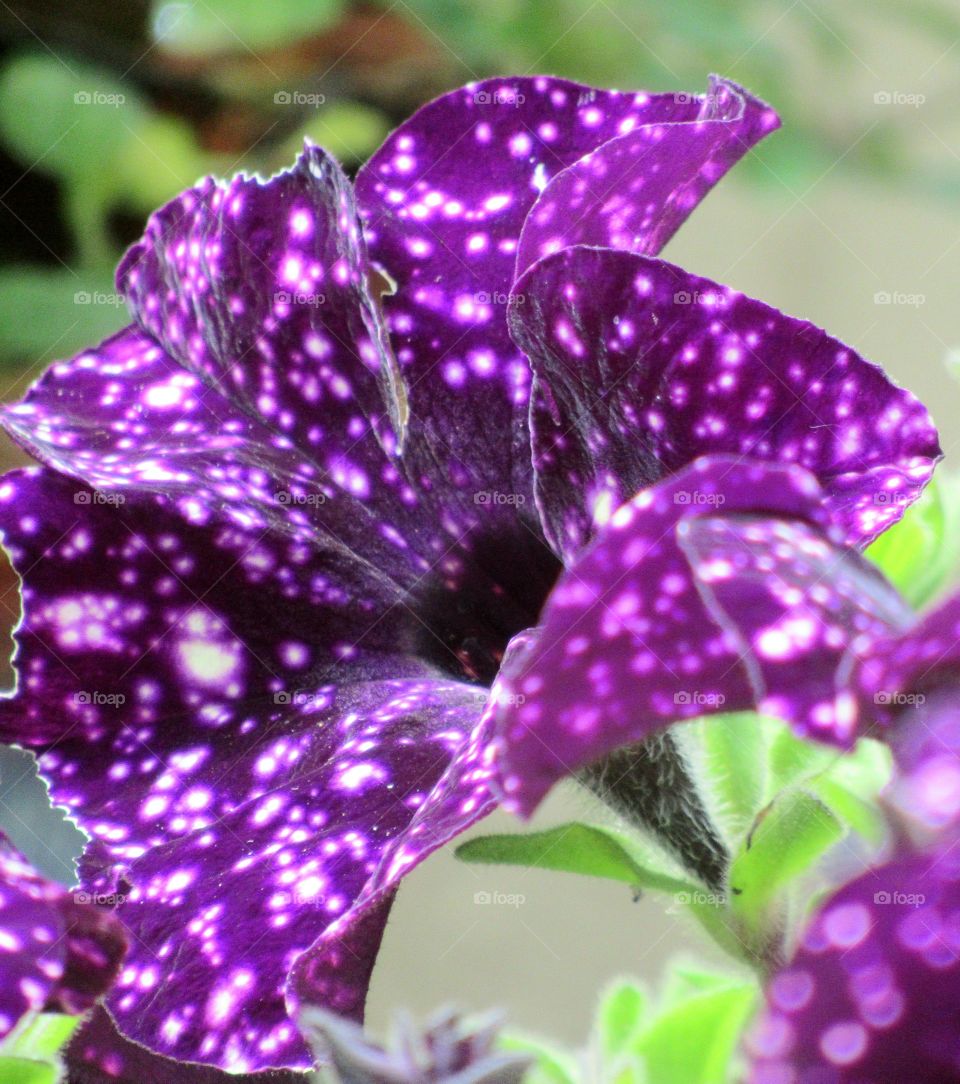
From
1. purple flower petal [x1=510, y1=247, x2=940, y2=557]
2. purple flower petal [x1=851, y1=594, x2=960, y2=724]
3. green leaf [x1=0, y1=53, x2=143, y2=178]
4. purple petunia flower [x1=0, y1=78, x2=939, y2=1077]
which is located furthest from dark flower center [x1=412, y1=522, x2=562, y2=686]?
green leaf [x1=0, y1=53, x2=143, y2=178]

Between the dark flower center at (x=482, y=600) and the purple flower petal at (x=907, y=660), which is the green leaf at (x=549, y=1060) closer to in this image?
the dark flower center at (x=482, y=600)

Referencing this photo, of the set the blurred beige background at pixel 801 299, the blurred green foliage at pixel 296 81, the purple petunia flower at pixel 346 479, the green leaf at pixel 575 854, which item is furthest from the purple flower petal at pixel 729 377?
the blurred beige background at pixel 801 299

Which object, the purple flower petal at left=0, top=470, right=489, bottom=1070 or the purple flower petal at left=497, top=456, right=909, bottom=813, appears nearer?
the purple flower petal at left=497, top=456, right=909, bottom=813

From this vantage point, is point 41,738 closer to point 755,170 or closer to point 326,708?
point 326,708

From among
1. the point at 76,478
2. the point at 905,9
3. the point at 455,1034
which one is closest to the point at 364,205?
the point at 76,478

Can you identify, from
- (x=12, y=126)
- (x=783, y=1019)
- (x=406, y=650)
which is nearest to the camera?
(x=783, y=1019)

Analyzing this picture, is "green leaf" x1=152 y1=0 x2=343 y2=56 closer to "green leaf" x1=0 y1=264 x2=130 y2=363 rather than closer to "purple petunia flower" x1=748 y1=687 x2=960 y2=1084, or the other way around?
"green leaf" x1=0 y1=264 x2=130 y2=363
